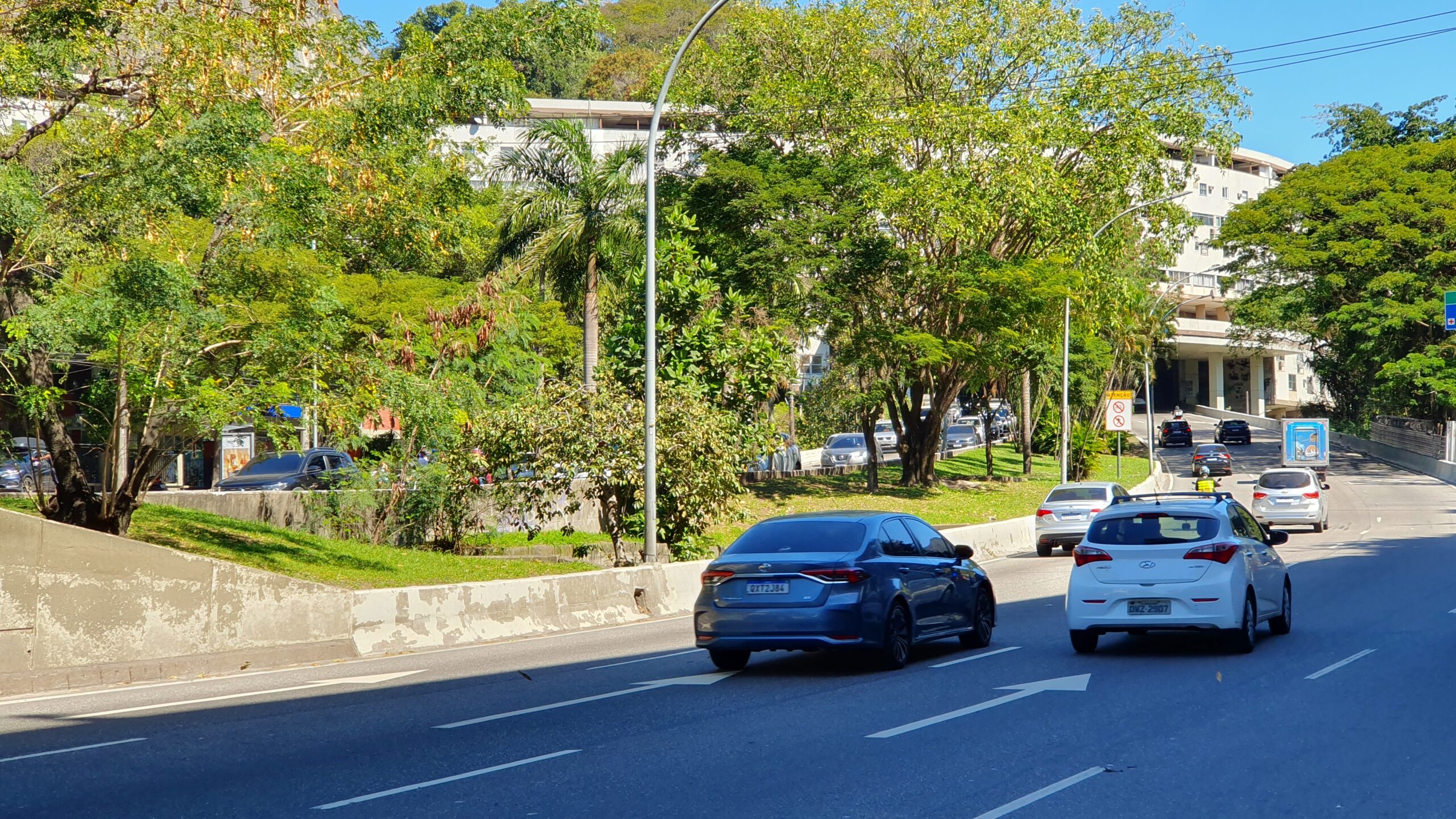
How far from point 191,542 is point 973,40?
27.3 meters

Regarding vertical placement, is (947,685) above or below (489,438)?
below

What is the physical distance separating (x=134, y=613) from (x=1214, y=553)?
1090 centimetres

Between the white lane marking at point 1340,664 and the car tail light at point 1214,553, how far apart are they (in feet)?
4.42

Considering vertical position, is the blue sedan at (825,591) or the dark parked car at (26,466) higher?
the dark parked car at (26,466)

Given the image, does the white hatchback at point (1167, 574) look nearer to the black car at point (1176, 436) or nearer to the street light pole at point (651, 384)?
the street light pole at point (651, 384)

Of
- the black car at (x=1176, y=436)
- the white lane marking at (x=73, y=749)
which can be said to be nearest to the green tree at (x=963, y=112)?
the white lane marking at (x=73, y=749)

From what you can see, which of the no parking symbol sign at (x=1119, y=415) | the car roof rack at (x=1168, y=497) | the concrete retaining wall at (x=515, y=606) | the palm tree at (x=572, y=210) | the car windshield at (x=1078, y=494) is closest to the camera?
the car roof rack at (x=1168, y=497)

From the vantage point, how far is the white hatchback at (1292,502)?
3500 cm

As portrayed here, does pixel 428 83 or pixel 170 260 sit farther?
pixel 428 83

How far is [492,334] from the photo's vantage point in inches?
1049

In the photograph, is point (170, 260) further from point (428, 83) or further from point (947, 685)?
point (947, 685)

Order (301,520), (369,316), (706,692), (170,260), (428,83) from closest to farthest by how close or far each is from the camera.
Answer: (706,692)
(170,260)
(428,83)
(301,520)
(369,316)

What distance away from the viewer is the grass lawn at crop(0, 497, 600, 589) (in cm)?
1905

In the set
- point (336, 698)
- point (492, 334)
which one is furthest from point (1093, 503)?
point (336, 698)
